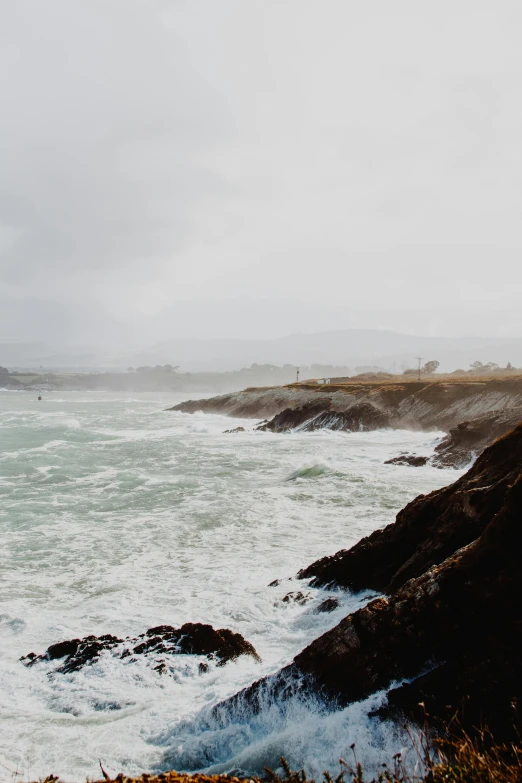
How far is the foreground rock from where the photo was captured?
27.1 feet

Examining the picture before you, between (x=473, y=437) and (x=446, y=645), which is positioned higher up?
(x=446, y=645)

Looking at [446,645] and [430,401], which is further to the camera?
[430,401]

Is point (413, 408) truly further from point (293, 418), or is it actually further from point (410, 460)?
point (410, 460)

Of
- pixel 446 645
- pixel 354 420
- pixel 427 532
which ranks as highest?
pixel 427 532

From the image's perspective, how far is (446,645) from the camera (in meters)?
5.52

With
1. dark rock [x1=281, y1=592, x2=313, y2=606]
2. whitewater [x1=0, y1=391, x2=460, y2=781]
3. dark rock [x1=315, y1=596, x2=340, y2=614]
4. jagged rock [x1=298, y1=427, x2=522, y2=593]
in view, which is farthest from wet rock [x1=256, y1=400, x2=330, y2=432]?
dark rock [x1=315, y1=596, x2=340, y2=614]

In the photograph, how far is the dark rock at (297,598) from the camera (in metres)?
10.0

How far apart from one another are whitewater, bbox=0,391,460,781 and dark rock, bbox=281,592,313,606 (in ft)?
0.27

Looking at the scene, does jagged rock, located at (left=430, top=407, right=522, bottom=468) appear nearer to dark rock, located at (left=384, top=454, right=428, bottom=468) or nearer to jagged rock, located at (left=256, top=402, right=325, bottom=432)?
dark rock, located at (left=384, top=454, right=428, bottom=468)

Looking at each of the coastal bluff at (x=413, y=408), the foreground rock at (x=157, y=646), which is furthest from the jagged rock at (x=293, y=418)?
the foreground rock at (x=157, y=646)

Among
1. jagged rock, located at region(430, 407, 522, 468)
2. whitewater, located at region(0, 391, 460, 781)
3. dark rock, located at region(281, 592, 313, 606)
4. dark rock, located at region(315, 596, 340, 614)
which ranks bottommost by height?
whitewater, located at region(0, 391, 460, 781)

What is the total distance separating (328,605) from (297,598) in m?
0.93

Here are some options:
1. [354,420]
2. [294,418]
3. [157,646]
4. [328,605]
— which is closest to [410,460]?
[328,605]

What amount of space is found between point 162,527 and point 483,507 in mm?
11488
